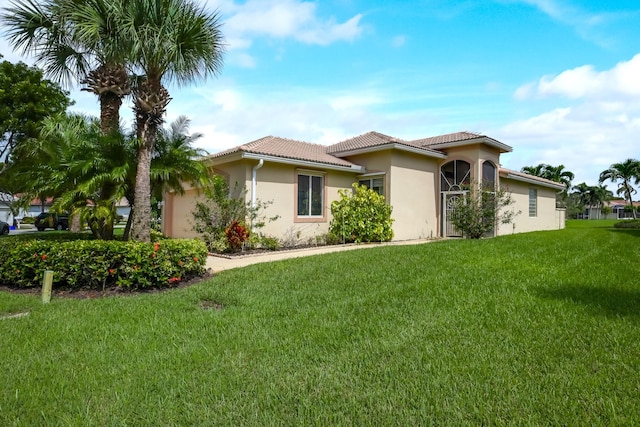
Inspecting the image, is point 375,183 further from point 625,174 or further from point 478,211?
point 625,174

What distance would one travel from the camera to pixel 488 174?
18.2 m

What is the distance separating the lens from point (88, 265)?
724 centimetres

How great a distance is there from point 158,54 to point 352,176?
33.7ft

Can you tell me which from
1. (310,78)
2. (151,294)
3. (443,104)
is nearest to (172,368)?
(151,294)

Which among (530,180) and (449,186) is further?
(530,180)

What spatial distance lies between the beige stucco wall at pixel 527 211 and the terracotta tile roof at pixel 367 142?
7.08 m

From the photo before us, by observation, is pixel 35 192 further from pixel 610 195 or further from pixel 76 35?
pixel 610 195

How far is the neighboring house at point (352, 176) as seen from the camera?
1397cm

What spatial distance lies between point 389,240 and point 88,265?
11.3 metres

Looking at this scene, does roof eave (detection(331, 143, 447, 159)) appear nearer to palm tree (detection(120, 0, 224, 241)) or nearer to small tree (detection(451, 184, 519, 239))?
small tree (detection(451, 184, 519, 239))

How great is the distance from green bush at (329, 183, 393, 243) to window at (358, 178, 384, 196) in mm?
771

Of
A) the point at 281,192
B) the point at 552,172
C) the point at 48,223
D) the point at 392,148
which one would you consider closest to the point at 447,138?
the point at 392,148

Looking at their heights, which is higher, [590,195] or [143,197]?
[590,195]

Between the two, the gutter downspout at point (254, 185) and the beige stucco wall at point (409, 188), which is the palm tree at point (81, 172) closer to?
the gutter downspout at point (254, 185)
